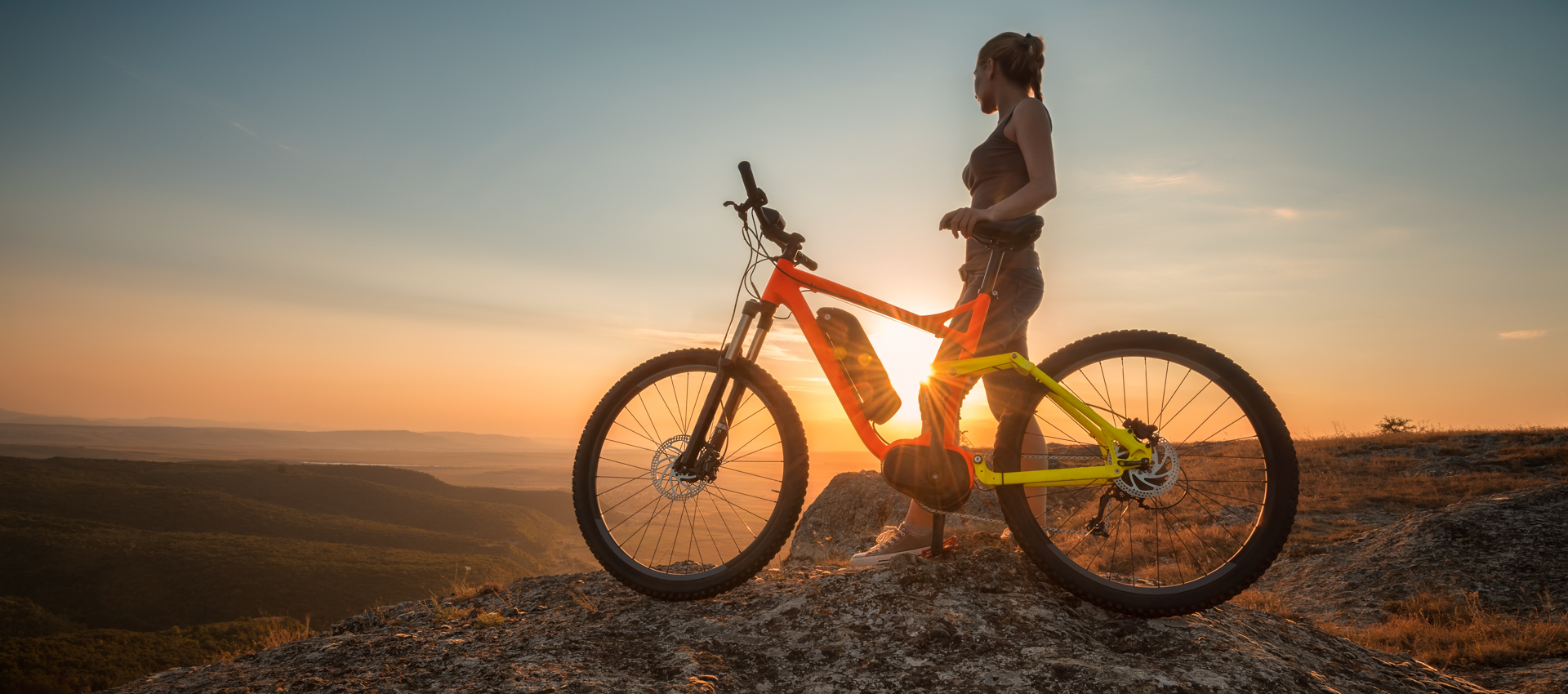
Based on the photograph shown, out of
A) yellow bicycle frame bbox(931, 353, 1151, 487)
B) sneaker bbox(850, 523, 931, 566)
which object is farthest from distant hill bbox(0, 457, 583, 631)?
yellow bicycle frame bbox(931, 353, 1151, 487)

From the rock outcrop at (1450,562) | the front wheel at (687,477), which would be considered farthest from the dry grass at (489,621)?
the rock outcrop at (1450,562)

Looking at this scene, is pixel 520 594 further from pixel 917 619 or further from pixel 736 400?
pixel 917 619

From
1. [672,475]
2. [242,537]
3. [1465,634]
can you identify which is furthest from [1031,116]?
[242,537]

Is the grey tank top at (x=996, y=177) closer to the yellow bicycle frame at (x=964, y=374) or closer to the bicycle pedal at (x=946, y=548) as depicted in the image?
the yellow bicycle frame at (x=964, y=374)

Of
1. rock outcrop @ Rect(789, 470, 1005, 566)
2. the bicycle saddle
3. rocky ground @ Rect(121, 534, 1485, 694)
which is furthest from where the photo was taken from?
rock outcrop @ Rect(789, 470, 1005, 566)

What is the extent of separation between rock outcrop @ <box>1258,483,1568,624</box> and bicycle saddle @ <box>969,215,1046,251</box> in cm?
543

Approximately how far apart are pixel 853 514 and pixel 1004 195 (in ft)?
19.1

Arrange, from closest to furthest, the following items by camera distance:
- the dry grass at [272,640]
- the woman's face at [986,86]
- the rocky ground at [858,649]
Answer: the rocky ground at [858,649]
the woman's face at [986,86]
the dry grass at [272,640]

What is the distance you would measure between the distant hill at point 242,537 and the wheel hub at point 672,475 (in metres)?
62.6

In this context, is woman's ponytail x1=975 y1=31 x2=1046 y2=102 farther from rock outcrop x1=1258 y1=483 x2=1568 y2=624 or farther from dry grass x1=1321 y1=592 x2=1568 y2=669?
rock outcrop x1=1258 y1=483 x2=1568 y2=624

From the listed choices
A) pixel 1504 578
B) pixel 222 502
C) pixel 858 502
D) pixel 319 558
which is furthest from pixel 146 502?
pixel 1504 578

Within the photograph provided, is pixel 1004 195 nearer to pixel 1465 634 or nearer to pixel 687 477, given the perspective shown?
pixel 687 477

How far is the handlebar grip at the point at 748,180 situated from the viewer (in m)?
→ 3.12

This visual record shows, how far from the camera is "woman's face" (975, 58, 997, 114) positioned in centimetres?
333
